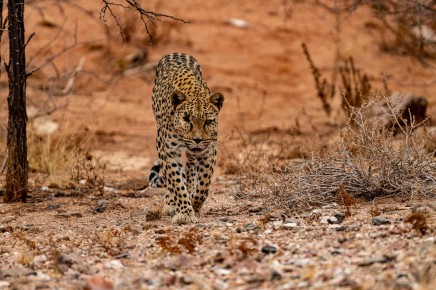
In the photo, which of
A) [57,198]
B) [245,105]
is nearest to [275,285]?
[57,198]

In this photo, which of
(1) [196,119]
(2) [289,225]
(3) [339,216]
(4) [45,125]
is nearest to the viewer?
(2) [289,225]

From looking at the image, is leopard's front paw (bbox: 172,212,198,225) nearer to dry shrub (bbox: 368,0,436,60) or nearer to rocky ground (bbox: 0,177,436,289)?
rocky ground (bbox: 0,177,436,289)

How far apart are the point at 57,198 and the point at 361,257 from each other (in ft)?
15.7

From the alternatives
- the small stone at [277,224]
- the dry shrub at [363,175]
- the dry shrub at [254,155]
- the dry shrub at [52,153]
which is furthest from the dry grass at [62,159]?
the small stone at [277,224]

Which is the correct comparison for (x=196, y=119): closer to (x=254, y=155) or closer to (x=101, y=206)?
(x=101, y=206)

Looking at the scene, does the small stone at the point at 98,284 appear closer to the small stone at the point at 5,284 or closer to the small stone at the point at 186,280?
the small stone at the point at 186,280

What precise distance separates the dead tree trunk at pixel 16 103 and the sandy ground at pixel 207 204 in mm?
323

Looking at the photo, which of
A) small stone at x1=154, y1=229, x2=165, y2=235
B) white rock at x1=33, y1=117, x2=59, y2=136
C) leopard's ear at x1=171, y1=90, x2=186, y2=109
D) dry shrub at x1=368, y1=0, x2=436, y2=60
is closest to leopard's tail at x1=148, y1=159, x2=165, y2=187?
leopard's ear at x1=171, y1=90, x2=186, y2=109

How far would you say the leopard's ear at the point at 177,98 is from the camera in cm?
834

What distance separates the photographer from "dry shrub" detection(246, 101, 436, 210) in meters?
8.23

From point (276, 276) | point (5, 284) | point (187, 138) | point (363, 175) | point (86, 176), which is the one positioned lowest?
point (5, 284)

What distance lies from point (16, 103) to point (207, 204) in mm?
Answer: 2206

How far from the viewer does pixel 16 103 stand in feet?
31.2

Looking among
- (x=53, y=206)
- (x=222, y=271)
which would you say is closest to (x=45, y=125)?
(x=53, y=206)
